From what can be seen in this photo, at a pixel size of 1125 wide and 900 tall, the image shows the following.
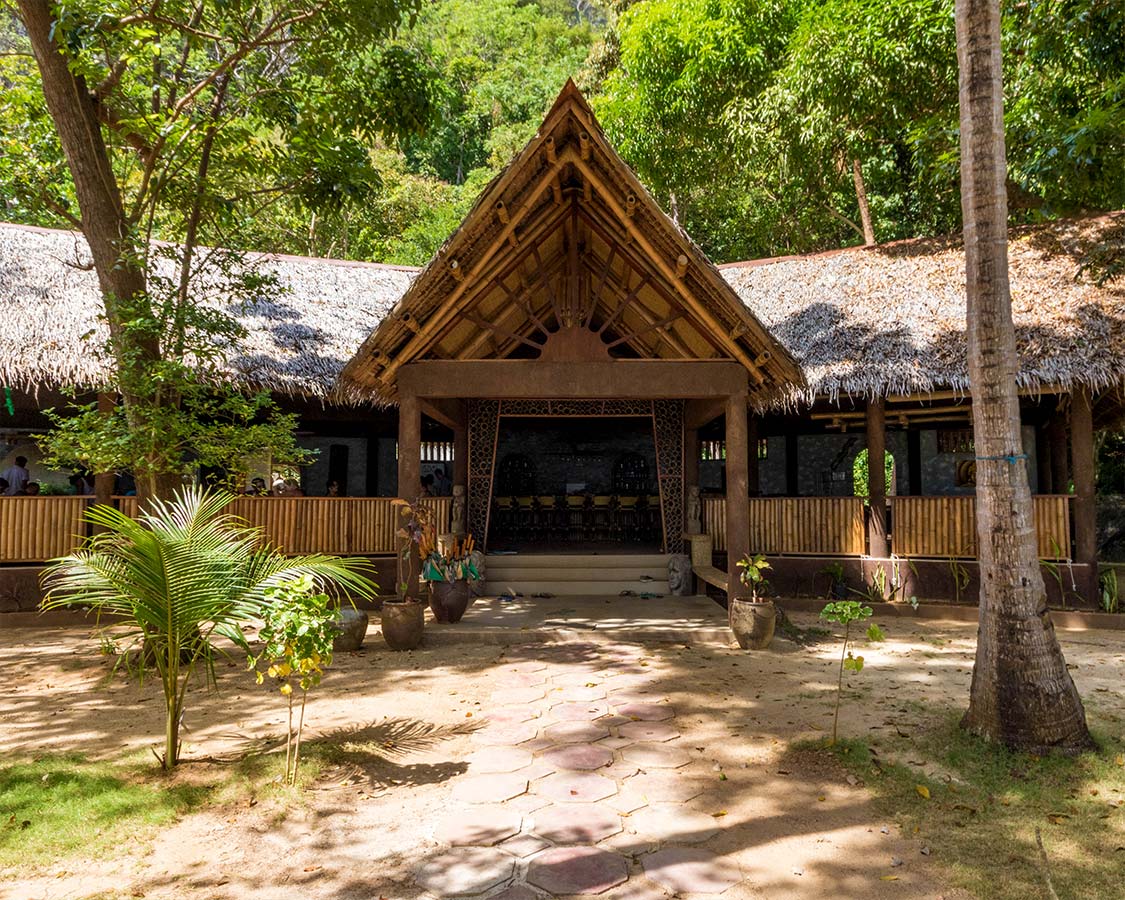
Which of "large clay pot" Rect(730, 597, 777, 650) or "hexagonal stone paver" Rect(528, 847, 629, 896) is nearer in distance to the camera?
"hexagonal stone paver" Rect(528, 847, 629, 896)

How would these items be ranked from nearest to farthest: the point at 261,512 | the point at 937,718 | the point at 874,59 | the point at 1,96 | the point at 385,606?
the point at 937,718 → the point at 385,606 → the point at 1,96 → the point at 261,512 → the point at 874,59

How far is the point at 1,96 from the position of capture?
8.09 metres

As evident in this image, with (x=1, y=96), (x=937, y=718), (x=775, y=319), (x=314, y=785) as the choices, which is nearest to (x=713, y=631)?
(x=937, y=718)

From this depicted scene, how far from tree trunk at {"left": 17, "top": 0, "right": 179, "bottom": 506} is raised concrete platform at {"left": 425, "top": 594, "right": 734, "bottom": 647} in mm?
3589

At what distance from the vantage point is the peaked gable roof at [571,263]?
21.4 ft

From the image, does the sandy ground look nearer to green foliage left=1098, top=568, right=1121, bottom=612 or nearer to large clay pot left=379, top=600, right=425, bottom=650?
large clay pot left=379, top=600, right=425, bottom=650

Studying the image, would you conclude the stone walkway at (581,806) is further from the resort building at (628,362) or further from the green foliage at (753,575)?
the resort building at (628,362)

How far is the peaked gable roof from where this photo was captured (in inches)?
257

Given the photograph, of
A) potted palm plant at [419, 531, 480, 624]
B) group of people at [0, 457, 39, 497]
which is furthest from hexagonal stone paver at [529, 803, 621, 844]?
group of people at [0, 457, 39, 497]

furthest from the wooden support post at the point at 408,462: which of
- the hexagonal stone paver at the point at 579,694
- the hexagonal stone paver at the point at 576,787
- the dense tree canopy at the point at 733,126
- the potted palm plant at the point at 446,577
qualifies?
the hexagonal stone paver at the point at 576,787

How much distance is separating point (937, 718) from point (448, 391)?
5384 mm

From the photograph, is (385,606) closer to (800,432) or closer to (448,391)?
(448,391)

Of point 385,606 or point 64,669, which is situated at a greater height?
point 385,606

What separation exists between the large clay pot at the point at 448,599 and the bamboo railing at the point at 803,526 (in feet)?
13.5
